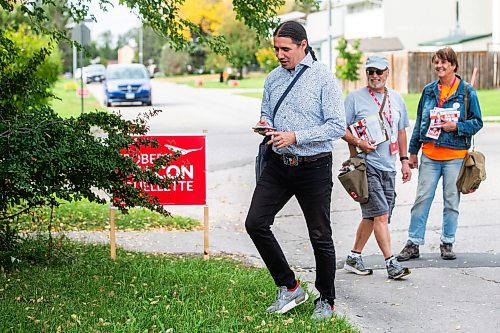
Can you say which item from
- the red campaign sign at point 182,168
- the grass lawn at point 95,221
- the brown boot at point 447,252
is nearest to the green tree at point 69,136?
the red campaign sign at point 182,168

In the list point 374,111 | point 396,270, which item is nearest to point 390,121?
point 374,111

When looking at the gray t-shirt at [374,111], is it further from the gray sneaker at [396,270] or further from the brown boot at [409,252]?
the brown boot at [409,252]

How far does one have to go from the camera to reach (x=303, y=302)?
6309 mm

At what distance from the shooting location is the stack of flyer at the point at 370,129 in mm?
7453

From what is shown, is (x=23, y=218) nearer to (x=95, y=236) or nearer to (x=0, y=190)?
(x=95, y=236)

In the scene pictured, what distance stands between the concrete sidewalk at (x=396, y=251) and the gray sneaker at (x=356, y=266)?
0.07 m

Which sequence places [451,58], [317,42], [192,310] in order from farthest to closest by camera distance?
1. [317,42]
2. [451,58]
3. [192,310]

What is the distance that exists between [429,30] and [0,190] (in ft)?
182

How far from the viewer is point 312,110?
19.4 ft

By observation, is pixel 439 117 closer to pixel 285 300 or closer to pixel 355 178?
pixel 355 178

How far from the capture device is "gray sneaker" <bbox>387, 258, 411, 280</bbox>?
7449 mm

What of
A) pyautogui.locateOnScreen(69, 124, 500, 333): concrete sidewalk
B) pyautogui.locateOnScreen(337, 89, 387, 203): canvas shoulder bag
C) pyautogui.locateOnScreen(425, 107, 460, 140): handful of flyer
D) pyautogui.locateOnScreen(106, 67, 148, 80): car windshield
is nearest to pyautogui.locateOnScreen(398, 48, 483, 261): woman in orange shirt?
pyautogui.locateOnScreen(425, 107, 460, 140): handful of flyer

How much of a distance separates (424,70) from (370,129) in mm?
38372

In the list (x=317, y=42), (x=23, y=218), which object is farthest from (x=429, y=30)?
(x=23, y=218)
